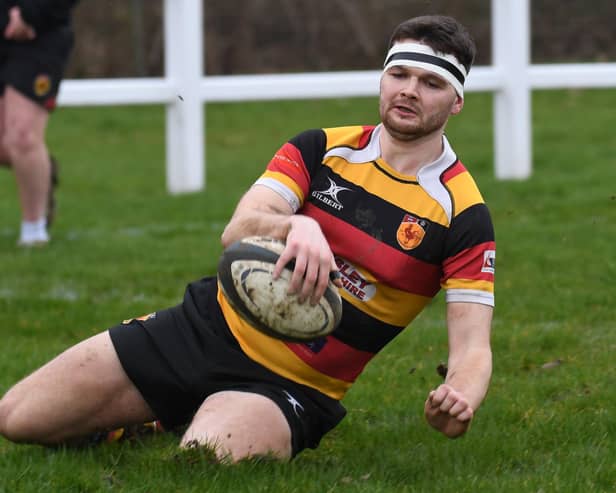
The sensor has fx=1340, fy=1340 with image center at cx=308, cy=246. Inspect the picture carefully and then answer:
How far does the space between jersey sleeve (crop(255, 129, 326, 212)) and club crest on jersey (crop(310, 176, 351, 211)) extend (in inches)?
1.6

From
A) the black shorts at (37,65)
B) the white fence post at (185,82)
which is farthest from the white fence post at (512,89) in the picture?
the black shorts at (37,65)

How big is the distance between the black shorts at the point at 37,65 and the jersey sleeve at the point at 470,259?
4.69 m

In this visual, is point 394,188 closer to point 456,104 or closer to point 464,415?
point 456,104

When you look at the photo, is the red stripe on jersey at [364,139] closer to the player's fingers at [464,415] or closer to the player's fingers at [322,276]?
the player's fingers at [322,276]

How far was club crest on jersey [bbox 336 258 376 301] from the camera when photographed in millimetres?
4230

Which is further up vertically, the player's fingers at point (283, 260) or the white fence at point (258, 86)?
the white fence at point (258, 86)

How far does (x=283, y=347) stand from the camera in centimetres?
427

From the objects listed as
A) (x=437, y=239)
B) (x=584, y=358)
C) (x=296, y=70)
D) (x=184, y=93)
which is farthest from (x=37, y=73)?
(x=296, y=70)

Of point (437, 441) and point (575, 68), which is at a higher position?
point (575, 68)

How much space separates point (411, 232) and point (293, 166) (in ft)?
1.43

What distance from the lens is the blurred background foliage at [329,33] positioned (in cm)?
1300

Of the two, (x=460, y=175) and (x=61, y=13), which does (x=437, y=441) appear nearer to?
(x=460, y=175)

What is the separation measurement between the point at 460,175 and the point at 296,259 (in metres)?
0.78

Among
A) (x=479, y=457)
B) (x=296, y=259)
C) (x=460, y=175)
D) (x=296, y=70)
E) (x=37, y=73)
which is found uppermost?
(x=296, y=70)
